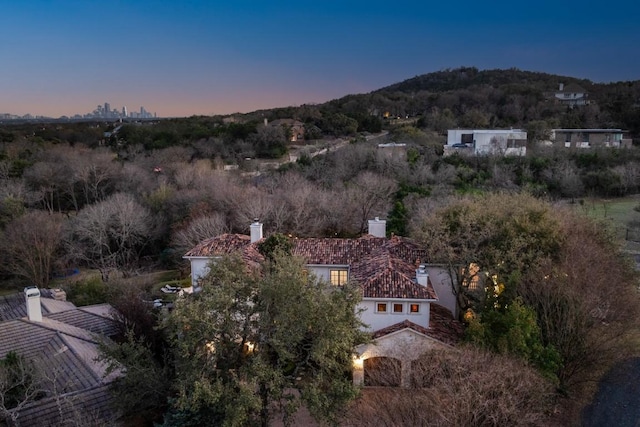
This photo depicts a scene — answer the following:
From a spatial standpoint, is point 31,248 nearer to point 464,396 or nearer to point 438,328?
point 438,328

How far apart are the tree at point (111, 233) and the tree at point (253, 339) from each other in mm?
20883

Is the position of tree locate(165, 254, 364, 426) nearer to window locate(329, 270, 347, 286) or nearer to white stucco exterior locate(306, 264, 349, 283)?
white stucco exterior locate(306, 264, 349, 283)

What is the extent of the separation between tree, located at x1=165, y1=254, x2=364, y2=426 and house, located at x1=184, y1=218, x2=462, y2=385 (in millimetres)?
1783

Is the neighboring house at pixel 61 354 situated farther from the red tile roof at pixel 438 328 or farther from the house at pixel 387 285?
the red tile roof at pixel 438 328

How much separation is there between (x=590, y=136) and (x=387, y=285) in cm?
5422

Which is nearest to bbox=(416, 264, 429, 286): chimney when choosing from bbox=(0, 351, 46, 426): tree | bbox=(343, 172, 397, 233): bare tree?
bbox=(0, 351, 46, 426): tree

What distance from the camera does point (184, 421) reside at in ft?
39.6

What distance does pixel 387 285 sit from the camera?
1695 centimetres

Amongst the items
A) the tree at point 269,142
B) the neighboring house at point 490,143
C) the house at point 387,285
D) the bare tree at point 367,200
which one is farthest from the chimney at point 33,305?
the neighboring house at point 490,143

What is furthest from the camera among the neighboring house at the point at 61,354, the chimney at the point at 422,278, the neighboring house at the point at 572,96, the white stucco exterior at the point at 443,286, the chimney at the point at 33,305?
the neighboring house at the point at 572,96

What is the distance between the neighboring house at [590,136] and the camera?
182ft

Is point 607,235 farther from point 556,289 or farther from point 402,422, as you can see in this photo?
point 402,422

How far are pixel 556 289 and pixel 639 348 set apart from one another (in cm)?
505

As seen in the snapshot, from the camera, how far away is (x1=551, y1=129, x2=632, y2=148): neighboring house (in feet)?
182
